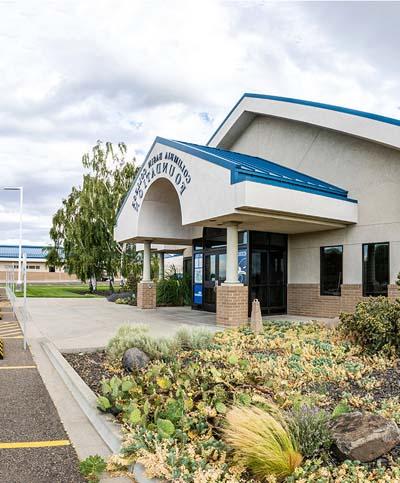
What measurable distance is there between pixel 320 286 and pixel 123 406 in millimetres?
11682

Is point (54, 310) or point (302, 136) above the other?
point (302, 136)

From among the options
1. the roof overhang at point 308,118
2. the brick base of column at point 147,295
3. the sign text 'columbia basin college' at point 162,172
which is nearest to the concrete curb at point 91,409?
the sign text 'columbia basin college' at point 162,172

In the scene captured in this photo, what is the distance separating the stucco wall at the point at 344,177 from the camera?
1382cm

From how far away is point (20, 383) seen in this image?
763cm

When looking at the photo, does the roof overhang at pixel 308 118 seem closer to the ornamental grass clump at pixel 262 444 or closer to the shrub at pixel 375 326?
the shrub at pixel 375 326

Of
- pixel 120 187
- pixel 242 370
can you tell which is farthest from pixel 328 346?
pixel 120 187

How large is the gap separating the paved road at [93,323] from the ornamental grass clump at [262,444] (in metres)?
5.91

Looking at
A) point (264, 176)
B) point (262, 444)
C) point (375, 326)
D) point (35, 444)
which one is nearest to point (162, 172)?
point (264, 176)

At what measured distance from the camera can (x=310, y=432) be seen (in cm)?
426

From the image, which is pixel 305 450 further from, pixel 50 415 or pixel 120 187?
pixel 120 187

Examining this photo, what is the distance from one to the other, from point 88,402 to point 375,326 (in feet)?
17.3

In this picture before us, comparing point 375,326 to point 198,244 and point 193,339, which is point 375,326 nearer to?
point 193,339

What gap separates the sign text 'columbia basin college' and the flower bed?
6228mm

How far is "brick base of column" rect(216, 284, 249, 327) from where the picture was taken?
13445 millimetres
